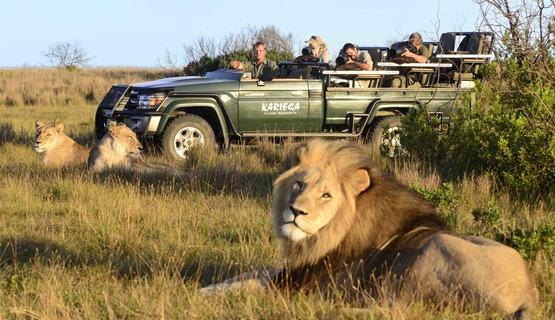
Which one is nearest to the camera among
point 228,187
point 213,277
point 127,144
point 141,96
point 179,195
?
point 213,277

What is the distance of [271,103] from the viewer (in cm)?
1074

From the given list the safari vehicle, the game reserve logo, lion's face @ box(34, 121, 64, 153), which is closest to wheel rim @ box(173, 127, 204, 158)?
the safari vehicle

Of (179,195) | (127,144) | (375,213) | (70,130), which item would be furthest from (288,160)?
(70,130)

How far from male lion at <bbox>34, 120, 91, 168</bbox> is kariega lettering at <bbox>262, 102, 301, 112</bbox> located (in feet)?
7.67

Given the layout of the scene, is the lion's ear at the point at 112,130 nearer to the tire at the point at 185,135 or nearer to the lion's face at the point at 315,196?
the tire at the point at 185,135

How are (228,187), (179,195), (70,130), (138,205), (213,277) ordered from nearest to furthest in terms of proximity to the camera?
1. (213,277)
2. (138,205)
3. (179,195)
4. (228,187)
5. (70,130)

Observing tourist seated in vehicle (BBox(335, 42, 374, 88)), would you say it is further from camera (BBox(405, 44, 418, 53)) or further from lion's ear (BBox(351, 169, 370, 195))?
lion's ear (BBox(351, 169, 370, 195))

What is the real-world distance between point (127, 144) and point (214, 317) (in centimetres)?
597

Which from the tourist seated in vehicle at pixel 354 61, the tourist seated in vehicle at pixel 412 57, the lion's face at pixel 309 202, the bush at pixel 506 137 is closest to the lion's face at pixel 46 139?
the tourist seated in vehicle at pixel 354 61

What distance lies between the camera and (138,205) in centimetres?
672

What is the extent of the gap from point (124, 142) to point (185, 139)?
1.10 m

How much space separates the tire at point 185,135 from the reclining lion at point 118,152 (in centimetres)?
70

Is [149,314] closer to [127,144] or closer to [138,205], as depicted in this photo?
[138,205]

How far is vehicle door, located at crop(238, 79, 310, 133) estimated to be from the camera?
35.1 feet
